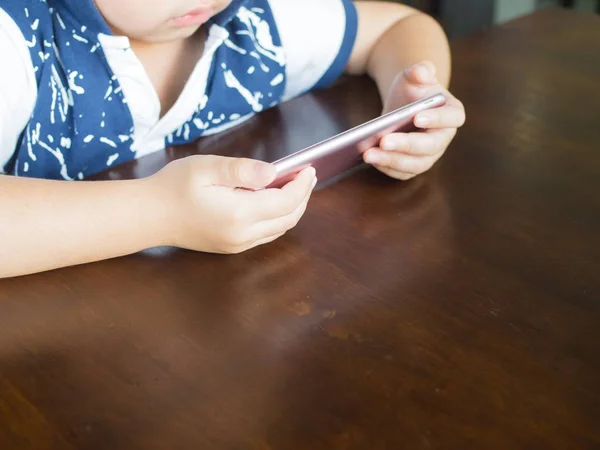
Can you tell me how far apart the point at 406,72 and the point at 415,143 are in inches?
5.7

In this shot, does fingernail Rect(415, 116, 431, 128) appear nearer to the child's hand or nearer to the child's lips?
the child's hand

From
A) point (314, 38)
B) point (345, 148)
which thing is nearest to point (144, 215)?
point (345, 148)

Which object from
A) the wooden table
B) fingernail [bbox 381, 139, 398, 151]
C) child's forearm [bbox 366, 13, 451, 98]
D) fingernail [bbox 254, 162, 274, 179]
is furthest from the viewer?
child's forearm [bbox 366, 13, 451, 98]

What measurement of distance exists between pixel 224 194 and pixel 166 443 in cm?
22

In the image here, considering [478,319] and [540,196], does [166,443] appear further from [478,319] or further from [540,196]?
[540,196]

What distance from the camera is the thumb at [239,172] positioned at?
21.3 inches

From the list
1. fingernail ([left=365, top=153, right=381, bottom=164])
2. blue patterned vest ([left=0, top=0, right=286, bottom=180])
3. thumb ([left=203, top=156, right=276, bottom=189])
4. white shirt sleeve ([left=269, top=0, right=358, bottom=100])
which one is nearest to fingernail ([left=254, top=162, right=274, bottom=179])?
thumb ([left=203, top=156, right=276, bottom=189])

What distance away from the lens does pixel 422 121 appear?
0.67 m

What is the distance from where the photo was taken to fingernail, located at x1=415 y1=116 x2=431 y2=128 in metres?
0.67

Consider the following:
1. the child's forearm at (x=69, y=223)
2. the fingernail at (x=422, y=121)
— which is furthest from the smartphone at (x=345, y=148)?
the child's forearm at (x=69, y=223)

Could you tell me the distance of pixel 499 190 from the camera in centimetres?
65

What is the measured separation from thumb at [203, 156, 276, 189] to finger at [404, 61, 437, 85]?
27cm

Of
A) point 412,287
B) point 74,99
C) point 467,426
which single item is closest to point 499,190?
point 412,287

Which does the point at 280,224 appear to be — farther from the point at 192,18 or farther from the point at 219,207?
the point at 192,18
